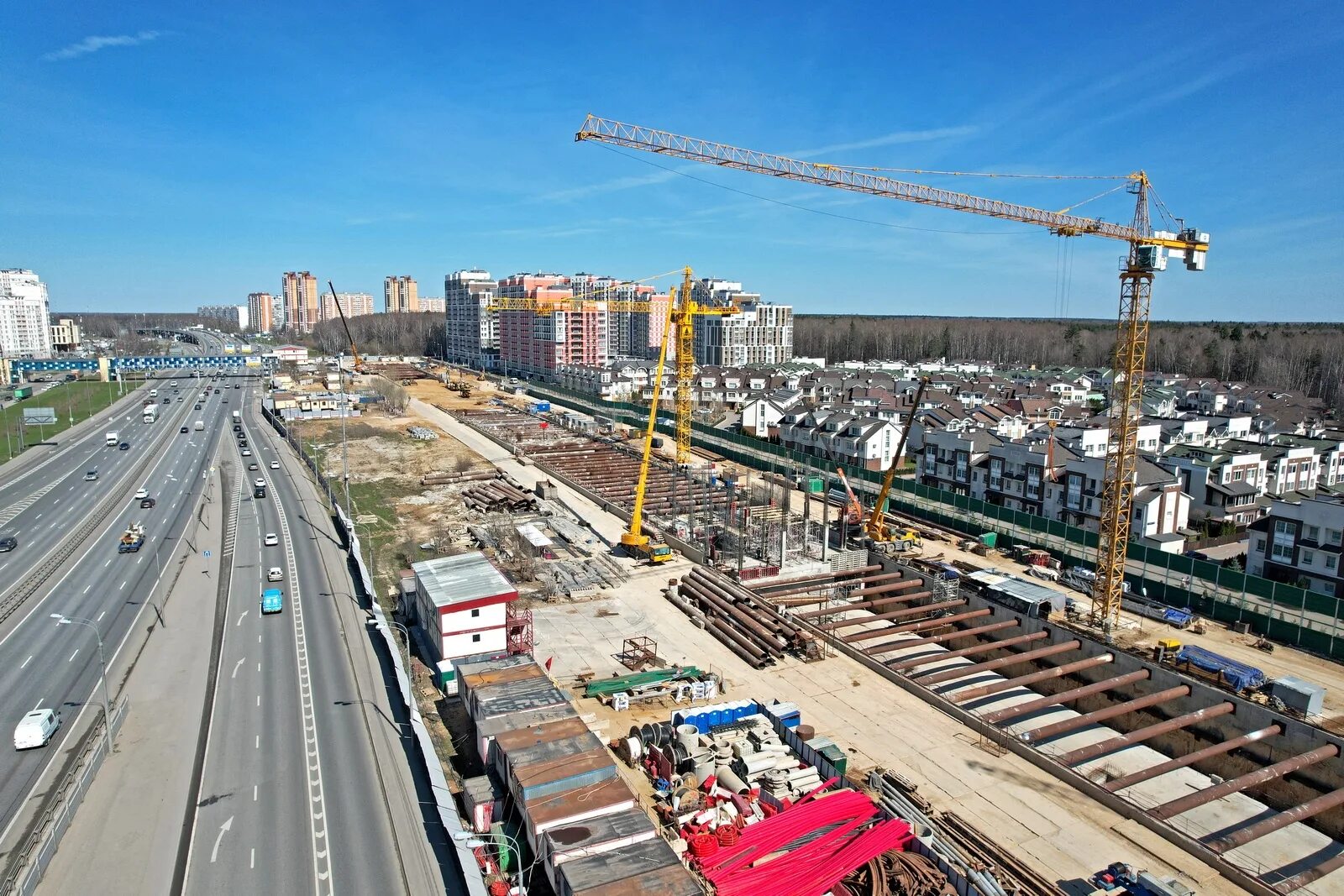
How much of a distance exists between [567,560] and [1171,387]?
86.2 metres

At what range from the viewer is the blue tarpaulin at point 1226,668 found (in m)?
25.5

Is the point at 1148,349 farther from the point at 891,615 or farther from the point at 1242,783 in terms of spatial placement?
the point at 1242,783

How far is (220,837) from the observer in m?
16.7

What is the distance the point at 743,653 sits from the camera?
28.5 meters

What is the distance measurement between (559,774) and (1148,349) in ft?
523

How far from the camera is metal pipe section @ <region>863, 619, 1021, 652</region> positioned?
2905 cm

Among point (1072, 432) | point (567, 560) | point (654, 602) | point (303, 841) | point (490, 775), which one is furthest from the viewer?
point (1072, 432)

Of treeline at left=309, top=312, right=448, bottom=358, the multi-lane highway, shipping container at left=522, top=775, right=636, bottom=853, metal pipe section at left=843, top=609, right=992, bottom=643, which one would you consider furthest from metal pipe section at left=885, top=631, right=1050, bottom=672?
treeline at left=309, top=312, right=448, bottom=358

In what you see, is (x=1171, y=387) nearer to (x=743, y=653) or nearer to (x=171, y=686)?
(x=743, y=653)

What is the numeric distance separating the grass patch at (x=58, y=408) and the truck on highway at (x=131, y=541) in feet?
105

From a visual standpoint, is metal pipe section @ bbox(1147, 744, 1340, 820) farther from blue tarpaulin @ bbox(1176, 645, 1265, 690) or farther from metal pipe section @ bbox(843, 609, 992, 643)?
metal pipe section @ bbox(843, 609, 992, 643)

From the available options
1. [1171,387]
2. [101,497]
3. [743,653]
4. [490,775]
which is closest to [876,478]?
[743,653]

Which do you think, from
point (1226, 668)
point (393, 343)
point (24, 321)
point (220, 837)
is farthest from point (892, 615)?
point (24, 321)

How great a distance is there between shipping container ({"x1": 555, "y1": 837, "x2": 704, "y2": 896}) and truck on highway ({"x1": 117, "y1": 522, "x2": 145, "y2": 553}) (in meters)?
34.0
